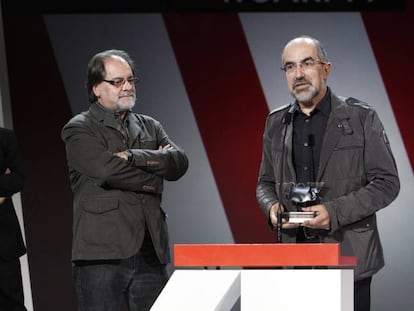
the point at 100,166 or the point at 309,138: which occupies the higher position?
the point at 100,166

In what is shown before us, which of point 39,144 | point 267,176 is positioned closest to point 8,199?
point 39,144

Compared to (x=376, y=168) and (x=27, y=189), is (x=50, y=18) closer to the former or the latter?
(x=27, y=189)

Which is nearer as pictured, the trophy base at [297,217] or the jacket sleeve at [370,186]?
the trophy base at [297,217]

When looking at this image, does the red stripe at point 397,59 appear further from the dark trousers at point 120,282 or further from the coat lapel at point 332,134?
the dark trousers at point 120,282

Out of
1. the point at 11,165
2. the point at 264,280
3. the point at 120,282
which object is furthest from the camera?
the point at 11,165

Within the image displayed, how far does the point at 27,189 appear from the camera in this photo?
18.5ft

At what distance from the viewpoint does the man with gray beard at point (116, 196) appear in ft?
12.9

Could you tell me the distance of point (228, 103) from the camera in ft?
18.1

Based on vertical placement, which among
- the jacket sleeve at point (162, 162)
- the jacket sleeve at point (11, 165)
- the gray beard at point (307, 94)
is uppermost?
the jacket sleeve at point (11, 165)

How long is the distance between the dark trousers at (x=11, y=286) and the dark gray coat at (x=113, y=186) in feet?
2.52

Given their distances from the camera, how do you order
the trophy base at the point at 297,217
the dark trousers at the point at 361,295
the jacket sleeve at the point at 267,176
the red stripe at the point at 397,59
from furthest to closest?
1. the red stripe at the point at 397,59
2. the jacket sleeve at the point at 267,176
3. the dark trousers at the point at 361,295
4. the trophy base at the point at 297,217

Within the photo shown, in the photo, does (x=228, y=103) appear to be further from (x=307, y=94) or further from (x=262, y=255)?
(x=262, y=255)

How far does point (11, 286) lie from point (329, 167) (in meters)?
1.91

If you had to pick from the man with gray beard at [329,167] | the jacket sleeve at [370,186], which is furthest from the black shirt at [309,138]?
the jacket sleeve at [370,186]
